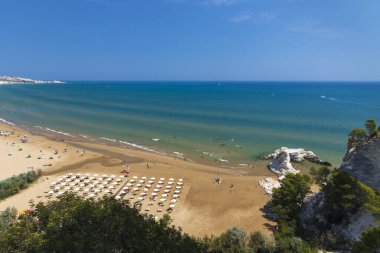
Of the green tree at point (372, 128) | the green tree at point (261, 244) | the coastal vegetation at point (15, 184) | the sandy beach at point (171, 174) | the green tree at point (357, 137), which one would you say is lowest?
the sandy beach at point (171, 174)

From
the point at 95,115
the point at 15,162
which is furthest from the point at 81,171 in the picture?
the point at 95,115

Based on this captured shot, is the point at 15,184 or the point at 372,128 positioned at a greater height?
the point at 372,128

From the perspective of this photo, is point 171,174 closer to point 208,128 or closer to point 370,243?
point 370,243

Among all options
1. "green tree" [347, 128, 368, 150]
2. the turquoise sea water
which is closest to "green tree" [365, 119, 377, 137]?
"green tree" [347, 128, 368, 150]

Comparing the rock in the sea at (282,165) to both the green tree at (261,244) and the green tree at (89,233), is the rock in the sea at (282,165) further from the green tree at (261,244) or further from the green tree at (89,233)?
the green tree at (89,233)

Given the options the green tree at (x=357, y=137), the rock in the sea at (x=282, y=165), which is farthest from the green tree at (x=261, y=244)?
the rock in the sea at (x=282, y=165)

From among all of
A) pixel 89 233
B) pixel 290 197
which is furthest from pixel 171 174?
pixel 89 233

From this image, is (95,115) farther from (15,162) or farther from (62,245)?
(62,245)
